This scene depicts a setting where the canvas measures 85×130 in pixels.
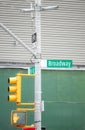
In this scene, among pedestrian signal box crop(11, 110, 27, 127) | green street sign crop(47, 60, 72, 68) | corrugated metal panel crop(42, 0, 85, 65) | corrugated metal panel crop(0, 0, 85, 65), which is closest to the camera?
pedestrian signal box crop(11, 110, 27, 127)

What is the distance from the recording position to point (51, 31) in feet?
65.2

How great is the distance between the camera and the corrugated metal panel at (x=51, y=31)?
64.0ft

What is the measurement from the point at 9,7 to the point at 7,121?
560 cm

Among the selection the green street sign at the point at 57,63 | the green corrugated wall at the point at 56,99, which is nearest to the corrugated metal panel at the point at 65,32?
the green corrugated wall at the point at 56,99

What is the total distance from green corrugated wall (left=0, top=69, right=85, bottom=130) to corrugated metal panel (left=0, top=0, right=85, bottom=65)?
2.73 feet

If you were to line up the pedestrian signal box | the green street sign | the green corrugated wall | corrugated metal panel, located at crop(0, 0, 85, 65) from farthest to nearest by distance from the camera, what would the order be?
corrugated metal panel, located at crop(0, 0, 85, 65) < the green corrugated wall < the green street sign < the pedestrian signal box

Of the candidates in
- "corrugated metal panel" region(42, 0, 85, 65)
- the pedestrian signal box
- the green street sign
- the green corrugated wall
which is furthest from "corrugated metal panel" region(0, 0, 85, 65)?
the pedestrian signal box

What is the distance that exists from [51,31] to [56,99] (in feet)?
11.1

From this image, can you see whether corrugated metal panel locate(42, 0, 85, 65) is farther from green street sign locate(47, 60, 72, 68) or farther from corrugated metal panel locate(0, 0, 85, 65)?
green street sign locate(47, 60, 72, 68)

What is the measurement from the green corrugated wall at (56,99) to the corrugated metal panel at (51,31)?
0.83m

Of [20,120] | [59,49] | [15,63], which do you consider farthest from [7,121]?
[20,120]

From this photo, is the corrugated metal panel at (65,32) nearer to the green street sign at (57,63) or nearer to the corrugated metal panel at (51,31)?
the corrugated metal panel at (51,31)

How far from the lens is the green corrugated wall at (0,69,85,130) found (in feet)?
63.2

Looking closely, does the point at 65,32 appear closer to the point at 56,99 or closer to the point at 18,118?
the point at 56,99
